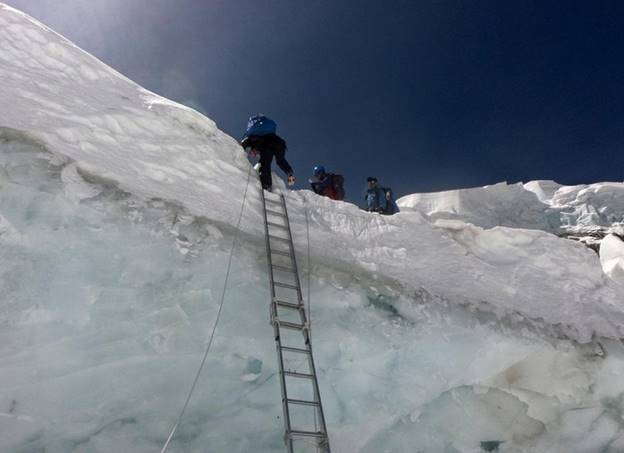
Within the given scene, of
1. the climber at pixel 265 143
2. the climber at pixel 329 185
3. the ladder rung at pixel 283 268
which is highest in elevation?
the climber at pixel 329 185

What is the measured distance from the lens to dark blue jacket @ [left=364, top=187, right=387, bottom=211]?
8.59m

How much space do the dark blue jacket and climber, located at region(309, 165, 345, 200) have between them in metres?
0.53

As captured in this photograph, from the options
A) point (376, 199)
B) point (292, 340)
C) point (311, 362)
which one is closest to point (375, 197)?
point (376, 199)

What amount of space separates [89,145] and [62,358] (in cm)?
190

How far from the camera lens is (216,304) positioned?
13.4 feet

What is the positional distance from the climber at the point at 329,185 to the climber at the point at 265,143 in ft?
9.42

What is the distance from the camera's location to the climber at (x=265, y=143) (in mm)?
5871

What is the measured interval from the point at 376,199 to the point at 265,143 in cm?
317

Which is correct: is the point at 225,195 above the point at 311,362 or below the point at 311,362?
above

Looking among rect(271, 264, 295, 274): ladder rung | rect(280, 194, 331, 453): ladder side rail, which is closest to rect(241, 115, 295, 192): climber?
rect(280, 194, 331, 453): ladder side rail

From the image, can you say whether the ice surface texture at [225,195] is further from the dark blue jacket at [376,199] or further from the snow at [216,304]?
the dark blue jacket at [376,199]

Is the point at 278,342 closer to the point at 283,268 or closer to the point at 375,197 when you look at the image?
the point at 283,268

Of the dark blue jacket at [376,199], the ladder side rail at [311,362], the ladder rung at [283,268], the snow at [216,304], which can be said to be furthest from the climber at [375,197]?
the ladder rung at [283,268]

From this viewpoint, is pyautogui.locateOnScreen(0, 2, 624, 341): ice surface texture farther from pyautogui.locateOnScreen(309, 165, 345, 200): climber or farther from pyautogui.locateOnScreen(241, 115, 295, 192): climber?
pyautogui.locateOnScreen(309, 165, 345, 200): climber
